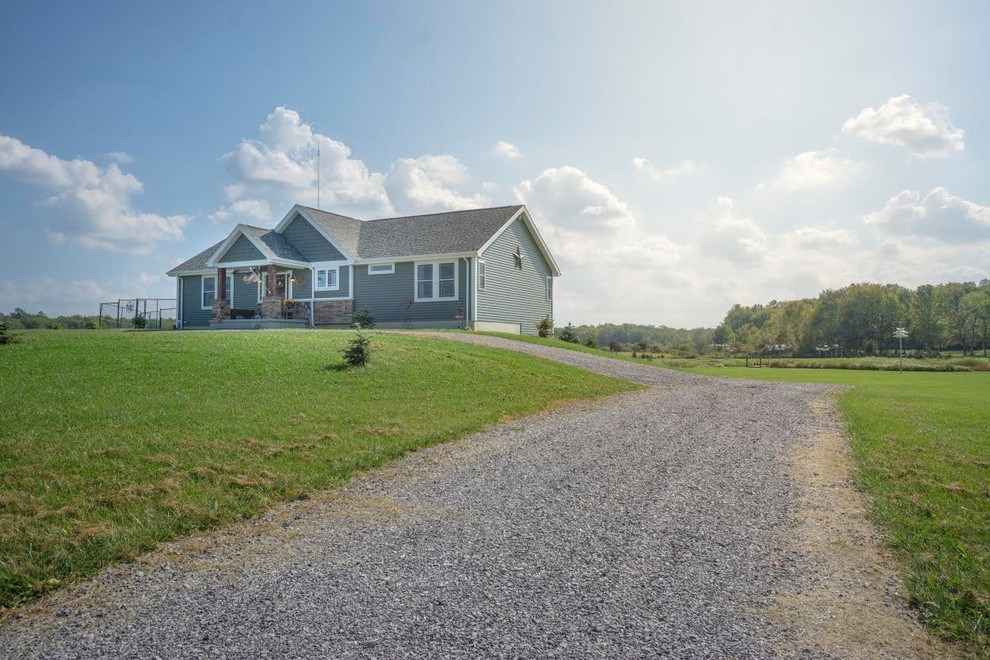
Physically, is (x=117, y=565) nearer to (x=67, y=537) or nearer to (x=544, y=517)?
(x=67, y=537)

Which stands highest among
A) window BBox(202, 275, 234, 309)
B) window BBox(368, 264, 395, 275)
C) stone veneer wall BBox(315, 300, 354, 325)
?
window BBox(368, 264, 395, 275)

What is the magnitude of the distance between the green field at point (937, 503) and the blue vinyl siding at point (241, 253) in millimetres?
24301

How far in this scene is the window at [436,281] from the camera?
27.4 m

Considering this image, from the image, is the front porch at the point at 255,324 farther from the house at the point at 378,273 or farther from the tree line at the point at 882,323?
the tree line at the point at 882,323

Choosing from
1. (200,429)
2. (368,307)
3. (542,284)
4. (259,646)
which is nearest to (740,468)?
(259,646)

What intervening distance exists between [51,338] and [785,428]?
696 inches

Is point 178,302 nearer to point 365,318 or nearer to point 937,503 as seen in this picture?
point 365,318

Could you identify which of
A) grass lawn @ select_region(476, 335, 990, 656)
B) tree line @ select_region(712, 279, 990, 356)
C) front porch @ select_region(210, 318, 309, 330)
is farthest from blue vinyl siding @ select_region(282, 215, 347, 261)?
tree line @ select_region(712, 279, 990, 356)

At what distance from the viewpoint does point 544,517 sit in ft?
18.2

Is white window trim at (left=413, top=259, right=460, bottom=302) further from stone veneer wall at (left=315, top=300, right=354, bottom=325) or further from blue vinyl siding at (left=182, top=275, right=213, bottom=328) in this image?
blue vinyl siding at (left=182, top=275, right=213, bottom=328)

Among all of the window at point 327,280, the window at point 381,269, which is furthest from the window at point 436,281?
the window at point 327,280

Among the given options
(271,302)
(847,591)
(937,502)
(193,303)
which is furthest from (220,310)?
(847,591)

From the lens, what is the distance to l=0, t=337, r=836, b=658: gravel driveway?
11.0ft

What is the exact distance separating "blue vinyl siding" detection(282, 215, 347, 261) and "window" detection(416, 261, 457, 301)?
3.87 metres
